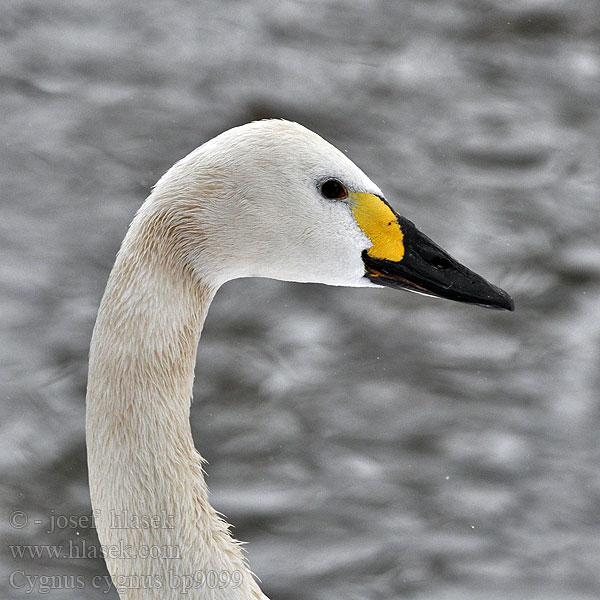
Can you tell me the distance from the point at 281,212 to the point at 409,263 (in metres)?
0.46

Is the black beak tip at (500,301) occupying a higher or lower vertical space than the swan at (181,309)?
higher

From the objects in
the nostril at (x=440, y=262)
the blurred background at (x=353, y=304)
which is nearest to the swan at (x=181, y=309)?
the nostril at (x=440, y=262)

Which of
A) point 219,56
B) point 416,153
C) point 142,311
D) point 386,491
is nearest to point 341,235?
point 142,311

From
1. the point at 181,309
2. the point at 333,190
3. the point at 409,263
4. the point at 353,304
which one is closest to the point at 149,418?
the point at 181,309

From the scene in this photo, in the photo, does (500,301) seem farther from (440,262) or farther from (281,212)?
(281,212)

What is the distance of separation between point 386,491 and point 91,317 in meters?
1.60

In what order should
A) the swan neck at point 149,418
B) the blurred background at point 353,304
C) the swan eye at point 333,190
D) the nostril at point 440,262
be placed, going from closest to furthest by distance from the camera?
the swan neck at point 149,418, the swan eye at point 333,190, the nostril at point 440,262, the blurred background at point 353,304

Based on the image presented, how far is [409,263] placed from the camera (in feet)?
10.3

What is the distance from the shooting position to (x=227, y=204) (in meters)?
2.77

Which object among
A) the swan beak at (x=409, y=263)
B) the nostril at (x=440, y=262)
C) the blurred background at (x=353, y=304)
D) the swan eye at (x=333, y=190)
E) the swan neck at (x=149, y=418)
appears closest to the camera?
the swan neck at (x=149, y=418)

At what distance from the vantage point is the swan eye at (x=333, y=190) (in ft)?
9.43

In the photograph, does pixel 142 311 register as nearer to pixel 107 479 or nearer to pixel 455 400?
pixel 107 479

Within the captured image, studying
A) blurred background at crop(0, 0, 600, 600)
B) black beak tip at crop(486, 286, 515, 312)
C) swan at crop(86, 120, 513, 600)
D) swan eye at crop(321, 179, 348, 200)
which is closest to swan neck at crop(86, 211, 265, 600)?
swan at crop(86, 120, 513, 600)

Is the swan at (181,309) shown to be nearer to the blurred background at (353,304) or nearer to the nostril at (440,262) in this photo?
the nostril at (440,262)
